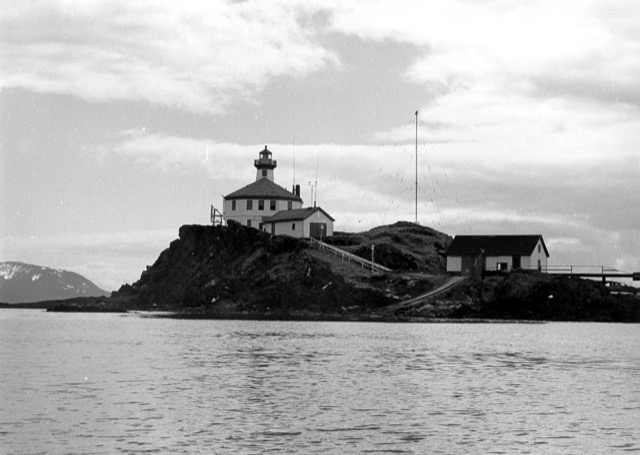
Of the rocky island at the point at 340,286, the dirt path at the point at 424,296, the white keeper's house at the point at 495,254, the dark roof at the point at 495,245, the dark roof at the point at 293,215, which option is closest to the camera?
the dirt path at the point at 424,296

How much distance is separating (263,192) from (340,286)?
105ft

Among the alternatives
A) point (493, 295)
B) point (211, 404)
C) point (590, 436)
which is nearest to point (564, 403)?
point (590, 436)

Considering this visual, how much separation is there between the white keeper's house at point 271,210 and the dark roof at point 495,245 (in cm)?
2142

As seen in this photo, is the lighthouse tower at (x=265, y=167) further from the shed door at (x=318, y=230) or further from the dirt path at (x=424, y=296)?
the dirt path at (x=424, y=296)

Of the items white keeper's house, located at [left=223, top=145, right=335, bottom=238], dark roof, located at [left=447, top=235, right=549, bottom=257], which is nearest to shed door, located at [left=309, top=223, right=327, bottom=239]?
white keeper's house, located at [left=223, top=145, right=335, bottom=238]

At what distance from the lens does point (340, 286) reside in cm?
10844

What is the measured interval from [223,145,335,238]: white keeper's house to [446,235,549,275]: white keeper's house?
A: 844 inches

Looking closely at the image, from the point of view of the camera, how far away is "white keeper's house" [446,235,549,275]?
111 m

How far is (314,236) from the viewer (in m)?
127

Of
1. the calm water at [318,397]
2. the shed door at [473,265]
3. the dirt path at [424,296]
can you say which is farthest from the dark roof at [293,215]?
the calm water at [318,397]

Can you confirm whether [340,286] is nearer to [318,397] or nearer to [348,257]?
[348,257]

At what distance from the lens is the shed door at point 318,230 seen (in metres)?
126

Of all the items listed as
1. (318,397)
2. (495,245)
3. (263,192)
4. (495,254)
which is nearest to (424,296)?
(495,254)

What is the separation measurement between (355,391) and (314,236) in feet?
291
